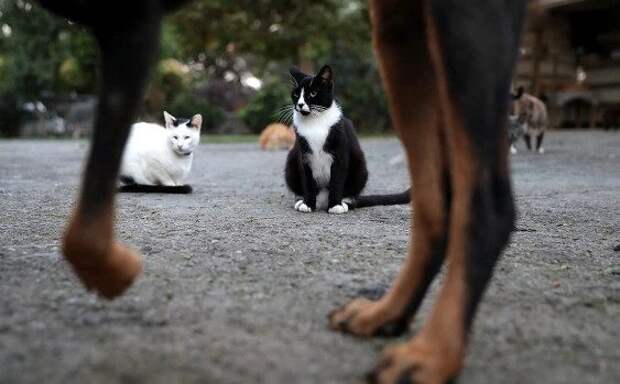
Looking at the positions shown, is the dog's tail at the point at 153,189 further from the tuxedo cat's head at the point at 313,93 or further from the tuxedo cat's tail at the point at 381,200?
the tuxedo cat's tail at the point at 381,200

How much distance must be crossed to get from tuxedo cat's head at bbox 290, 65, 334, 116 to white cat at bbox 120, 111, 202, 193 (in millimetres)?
1073

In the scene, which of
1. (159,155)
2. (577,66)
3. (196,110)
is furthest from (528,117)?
(196,110)

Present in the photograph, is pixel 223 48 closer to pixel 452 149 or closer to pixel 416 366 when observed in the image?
pixel 452 149

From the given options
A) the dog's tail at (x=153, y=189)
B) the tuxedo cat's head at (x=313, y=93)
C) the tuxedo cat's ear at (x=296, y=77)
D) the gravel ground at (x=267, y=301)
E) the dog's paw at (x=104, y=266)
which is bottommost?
the dog's tail at (x=153, y=189)

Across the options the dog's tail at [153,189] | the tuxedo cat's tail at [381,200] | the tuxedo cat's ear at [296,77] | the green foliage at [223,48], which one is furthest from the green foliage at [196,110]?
the tuxedo cat's tail at [381,200]

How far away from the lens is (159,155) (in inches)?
201

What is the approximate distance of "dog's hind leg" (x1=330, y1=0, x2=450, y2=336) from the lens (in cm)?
149

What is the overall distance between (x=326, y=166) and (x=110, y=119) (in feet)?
10.2

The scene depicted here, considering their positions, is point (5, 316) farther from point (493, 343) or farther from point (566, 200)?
point (566, 200)

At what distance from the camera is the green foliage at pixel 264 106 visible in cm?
1884

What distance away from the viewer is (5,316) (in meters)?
1.60

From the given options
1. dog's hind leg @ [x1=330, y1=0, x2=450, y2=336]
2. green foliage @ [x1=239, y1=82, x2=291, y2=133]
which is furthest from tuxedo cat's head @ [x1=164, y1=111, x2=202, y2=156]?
green foliage @ [x1=239, y1=82, x2=291, y2=133]

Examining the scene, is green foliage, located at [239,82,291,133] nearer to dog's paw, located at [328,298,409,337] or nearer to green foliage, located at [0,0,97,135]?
green foliage, located at [0,0,97,135]

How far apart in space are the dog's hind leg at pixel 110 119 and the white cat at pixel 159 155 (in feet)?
12.5
